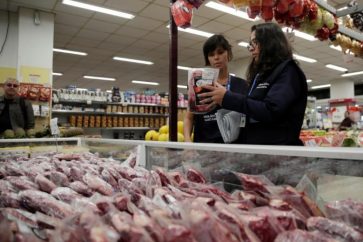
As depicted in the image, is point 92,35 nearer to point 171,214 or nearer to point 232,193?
point 232,193

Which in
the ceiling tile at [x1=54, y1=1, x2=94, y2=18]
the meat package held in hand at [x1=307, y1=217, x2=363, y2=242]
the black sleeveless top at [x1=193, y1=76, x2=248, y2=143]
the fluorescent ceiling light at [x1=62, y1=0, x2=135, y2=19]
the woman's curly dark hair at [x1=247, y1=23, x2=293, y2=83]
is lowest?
A: the meat package held in hand at [x1=307, y1=217, x2=363, y2=242]

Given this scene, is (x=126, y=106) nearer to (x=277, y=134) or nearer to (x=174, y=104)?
(x=174, y=104)

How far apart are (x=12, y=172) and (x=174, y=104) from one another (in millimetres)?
882

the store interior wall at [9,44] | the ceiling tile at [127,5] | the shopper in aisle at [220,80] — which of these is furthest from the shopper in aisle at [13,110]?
the shopper in aisle at [220,80]

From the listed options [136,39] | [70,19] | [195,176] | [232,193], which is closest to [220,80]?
[195,176]

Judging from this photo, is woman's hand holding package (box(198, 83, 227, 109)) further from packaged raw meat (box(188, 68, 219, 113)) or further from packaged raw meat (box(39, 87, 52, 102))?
packaged raw meat (box(39, 87, 52, 102))

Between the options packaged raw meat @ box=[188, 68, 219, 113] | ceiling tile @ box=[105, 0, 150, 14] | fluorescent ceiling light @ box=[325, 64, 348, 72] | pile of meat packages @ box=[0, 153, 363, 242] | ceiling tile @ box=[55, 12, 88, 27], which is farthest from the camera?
fluorescent ceiling light @ box=[325, 64, 348, 72]

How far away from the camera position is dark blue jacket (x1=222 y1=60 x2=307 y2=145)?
1289mm

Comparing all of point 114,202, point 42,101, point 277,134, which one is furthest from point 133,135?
point 114,202

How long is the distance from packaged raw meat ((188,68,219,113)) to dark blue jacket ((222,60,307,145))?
0.09 m

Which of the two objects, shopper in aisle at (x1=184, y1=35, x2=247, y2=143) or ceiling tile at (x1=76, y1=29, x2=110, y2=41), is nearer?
shopper in aisle at (x1=184, y1=35, x2=247, y2=143)

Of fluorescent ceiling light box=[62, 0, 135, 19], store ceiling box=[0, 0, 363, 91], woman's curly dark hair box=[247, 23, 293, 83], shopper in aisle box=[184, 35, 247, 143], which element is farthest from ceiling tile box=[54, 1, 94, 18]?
woman's curly dark hair box=[247, 23, 293, 83]

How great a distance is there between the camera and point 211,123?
181 centimetres

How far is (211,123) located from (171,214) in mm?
1232
